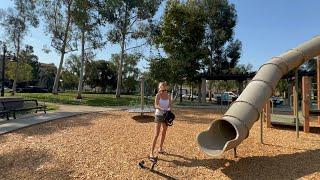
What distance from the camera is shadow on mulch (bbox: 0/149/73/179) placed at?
695 cm

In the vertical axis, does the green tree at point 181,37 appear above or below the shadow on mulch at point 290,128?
above

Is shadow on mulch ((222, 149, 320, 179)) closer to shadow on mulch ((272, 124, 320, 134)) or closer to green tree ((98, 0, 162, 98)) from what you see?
shadow on mulch ((272, 124, 320, 134))

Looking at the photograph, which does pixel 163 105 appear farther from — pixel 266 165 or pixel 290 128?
pixel 290 128

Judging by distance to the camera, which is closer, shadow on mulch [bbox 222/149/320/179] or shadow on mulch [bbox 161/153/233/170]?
shadow on mulch [bbox 222/149/320/179]

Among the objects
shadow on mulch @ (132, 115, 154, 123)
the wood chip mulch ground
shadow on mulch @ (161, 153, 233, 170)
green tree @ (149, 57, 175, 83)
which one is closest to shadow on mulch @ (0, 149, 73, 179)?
the wood chip mulch ground

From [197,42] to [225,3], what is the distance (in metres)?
10.6

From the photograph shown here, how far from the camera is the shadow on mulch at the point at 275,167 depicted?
675 centimetres

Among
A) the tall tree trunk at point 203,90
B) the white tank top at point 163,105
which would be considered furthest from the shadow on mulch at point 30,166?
the tall tree trunk at point 203,90

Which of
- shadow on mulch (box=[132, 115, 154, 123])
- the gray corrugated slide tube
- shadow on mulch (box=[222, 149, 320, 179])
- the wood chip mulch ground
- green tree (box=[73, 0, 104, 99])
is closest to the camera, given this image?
shadow on mulch (box=[222, 149, 320, 179])

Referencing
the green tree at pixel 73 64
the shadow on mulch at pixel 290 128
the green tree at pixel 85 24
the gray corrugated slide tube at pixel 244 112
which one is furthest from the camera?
the green tree at pixel 73 64

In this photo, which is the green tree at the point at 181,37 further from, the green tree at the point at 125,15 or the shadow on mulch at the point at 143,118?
the shadow on mulch at the point at 143,118

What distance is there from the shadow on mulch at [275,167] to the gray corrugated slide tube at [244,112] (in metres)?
0.52

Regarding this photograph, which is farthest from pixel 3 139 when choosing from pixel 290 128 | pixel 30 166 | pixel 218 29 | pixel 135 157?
pixel 218 29

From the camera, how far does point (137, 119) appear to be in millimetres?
15266
